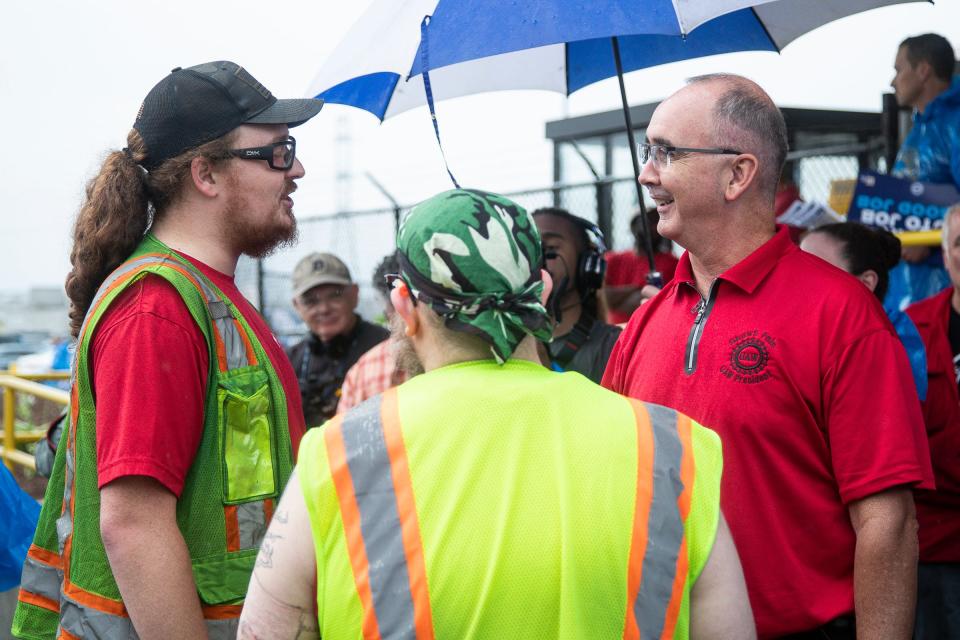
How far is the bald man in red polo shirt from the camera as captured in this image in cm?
229

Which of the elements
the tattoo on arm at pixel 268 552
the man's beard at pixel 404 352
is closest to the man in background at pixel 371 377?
the man's beard at pixel 404 352

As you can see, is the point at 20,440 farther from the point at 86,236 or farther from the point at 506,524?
the point at 506,524

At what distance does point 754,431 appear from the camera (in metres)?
2.38

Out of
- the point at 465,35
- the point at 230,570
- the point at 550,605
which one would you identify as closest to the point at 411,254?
the point at 550,605

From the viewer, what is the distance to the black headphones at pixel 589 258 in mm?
4344

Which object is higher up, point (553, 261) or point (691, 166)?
point (691, 166)

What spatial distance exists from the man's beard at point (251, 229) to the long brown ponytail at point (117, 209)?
5.4 inches

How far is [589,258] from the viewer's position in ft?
14.3

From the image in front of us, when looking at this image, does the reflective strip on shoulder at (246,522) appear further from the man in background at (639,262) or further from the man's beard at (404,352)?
the man in background at (639,262)

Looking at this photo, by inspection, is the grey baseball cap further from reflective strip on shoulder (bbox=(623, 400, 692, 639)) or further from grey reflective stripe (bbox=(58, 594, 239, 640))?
reflective strip on shoulder (bbox=(623, 400, 692, 639))

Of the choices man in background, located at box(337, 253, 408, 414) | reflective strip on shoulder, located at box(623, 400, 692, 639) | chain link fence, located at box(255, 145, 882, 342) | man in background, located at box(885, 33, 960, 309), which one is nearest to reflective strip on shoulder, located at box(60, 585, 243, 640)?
reflective strip on shoulder, located at box(623, 400, 692, 639)

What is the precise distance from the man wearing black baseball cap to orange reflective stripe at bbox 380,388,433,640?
0.75 m

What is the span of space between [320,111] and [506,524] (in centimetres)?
160

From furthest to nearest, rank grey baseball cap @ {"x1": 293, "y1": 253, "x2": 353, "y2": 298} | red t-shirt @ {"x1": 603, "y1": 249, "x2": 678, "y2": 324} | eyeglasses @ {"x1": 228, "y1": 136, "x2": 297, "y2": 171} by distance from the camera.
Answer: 1. red t-shirt @ {"x1": 603, "y1": 249, "x2": 678, "y2": 324}
2. grey baseball cap @ {"x1": 293, "y1": 253, "x2": 353, "y2": 298}
3. eyeglasses @ {"x1": 228, "y1": 136, "x2": 297, "y2": 171}
